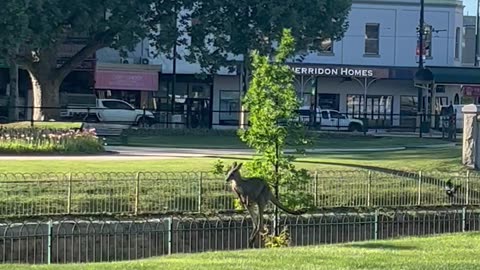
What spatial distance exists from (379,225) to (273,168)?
13.5 feet

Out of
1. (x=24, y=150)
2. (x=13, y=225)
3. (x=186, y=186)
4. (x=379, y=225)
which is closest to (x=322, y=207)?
(x=379, y=225)

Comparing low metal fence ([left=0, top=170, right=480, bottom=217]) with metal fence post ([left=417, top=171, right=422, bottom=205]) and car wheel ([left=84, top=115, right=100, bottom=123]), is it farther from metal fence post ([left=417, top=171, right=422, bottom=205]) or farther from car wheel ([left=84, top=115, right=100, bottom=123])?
car wheel ([left=84, top=115, right=100, bottom=123])

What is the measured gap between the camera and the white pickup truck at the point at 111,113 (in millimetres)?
50844

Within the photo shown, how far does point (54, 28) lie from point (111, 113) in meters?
16.9

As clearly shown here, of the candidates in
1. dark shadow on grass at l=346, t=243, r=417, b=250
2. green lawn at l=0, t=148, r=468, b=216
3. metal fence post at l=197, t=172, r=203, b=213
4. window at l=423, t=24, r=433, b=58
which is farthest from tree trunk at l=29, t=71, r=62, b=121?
window at l=423, t=24, r=433, b=58

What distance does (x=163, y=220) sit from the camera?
17.4m

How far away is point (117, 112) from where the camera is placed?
179ft

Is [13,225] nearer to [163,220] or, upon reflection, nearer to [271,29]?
[163,220]

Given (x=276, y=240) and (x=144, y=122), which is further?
(x=144, y=122)

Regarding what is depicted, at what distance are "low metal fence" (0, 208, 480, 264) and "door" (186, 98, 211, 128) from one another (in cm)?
3164

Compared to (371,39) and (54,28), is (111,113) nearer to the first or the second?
(54,28)

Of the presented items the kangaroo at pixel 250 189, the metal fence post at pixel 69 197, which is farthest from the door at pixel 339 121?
the kangaroo at pixel 250 189

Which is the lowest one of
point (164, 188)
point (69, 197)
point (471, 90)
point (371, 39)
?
point (69, 197)

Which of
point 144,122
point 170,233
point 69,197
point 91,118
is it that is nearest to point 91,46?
point 144,122
